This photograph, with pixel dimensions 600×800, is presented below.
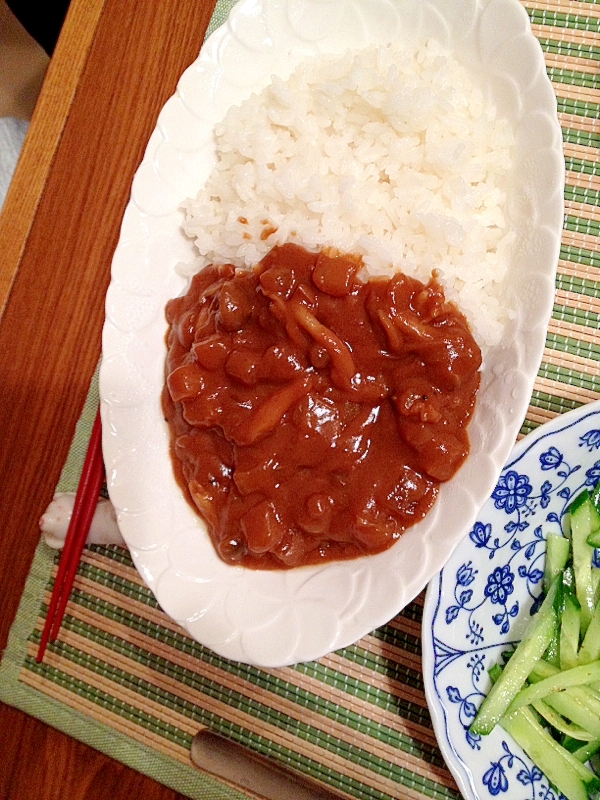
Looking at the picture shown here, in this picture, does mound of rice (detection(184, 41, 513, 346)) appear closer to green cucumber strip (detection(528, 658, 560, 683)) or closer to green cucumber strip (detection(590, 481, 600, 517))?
green cucumber strip (detection(590, 481, 600, 517))

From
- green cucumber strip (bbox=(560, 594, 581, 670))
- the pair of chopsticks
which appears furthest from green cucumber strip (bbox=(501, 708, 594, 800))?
the pair of chopsticks

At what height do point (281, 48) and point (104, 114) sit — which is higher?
point (281, 48)

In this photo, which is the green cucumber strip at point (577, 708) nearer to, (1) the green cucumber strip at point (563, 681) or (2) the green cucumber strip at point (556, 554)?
(1) the green cucumber strip at point (563, 681)

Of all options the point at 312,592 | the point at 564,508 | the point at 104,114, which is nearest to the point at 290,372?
the point at 312,592

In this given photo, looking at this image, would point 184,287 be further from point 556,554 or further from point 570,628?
point 570,628

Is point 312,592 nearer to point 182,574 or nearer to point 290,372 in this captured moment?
point 182,574

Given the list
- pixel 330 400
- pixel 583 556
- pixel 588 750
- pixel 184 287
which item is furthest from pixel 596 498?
pixel 184 287

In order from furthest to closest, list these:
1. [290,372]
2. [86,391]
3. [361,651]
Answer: [86,391], [361,651], [290,372]
